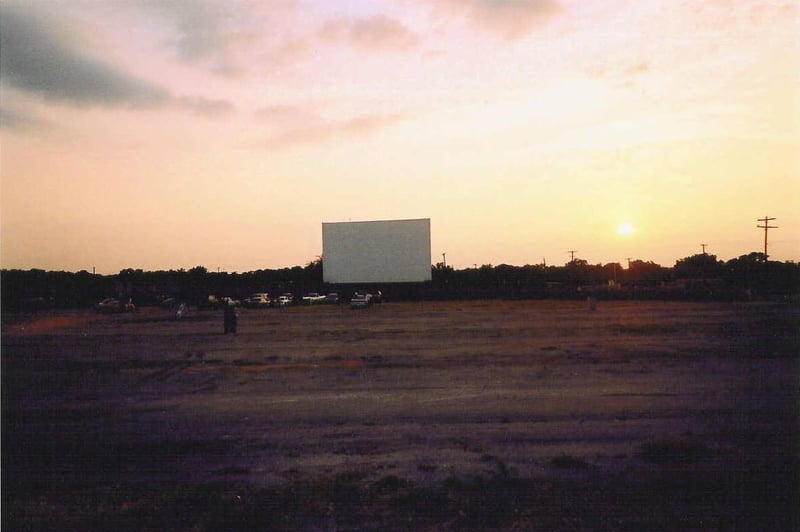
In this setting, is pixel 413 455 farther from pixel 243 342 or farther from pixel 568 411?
pixel 243 342

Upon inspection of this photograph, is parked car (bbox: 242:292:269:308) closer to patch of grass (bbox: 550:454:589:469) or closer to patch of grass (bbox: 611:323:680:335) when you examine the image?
patch of grass (bbox: 611:323:680:335)

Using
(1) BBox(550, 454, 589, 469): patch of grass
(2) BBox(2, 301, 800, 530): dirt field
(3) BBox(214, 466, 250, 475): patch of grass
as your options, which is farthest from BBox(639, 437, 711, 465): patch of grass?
(3) BBox(214, 466, 250, 475): patch of grass

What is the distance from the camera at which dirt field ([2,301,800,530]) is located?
608cm

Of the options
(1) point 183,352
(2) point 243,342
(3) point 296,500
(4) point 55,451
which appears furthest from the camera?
(2) point 243,342

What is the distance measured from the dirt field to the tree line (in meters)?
42.5

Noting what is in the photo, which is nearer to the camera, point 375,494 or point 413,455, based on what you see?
point 375,494

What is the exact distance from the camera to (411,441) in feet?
27.8

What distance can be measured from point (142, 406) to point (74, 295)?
58.8 meters

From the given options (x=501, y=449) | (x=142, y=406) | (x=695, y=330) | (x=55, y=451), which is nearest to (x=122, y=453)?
(x=55, y=451)

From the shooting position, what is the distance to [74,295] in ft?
200

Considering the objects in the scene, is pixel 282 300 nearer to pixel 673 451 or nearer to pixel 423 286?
pixel 423 286

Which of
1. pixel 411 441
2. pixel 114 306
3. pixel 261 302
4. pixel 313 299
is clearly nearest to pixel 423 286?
pixel 313 299

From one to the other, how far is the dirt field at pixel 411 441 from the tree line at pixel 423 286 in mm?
42479

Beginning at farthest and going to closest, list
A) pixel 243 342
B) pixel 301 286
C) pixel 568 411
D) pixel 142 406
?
pixel 301 286
pixel 243 342
pixel 142 406
pixel 568 411
